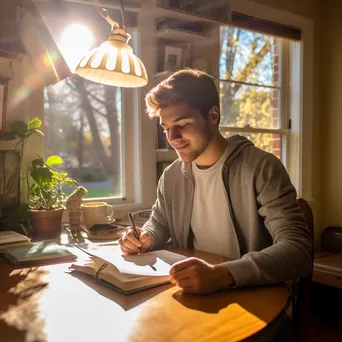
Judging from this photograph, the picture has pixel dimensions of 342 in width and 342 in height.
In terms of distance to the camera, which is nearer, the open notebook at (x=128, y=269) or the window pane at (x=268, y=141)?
the open notebook at (x=128, y=269)

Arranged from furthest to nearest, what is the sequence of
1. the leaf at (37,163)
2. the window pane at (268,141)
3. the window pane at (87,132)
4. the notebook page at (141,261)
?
1. the window pane at (268,141)
2. the window pane at (87,132)
3. the leaf at (37,163)
4. the notebook page at (141,261)

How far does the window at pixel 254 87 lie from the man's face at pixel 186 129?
4.94 feet

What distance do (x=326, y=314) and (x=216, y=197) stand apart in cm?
179

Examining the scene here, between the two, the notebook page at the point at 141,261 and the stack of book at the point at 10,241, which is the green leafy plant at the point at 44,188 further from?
the notebook page at the point at 141,261

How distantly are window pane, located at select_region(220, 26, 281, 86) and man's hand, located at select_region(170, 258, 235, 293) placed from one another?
217 cm

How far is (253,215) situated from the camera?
131cm

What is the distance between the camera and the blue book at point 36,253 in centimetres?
126

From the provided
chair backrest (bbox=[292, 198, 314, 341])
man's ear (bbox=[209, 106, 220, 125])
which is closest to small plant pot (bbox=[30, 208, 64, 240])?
man's ear (bbox=[209, 106, 220, 125])

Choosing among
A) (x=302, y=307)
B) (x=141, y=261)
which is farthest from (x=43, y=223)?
(x=302, y=307)

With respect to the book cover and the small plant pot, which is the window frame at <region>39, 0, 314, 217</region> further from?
the book cover

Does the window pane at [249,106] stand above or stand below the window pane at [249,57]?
below

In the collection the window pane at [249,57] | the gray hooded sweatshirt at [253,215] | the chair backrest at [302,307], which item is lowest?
the chair backrest at [302,307]

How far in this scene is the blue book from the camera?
1265 millimetres

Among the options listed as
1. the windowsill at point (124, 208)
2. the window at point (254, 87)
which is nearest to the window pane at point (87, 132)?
the windowsill at point (124, 208)
